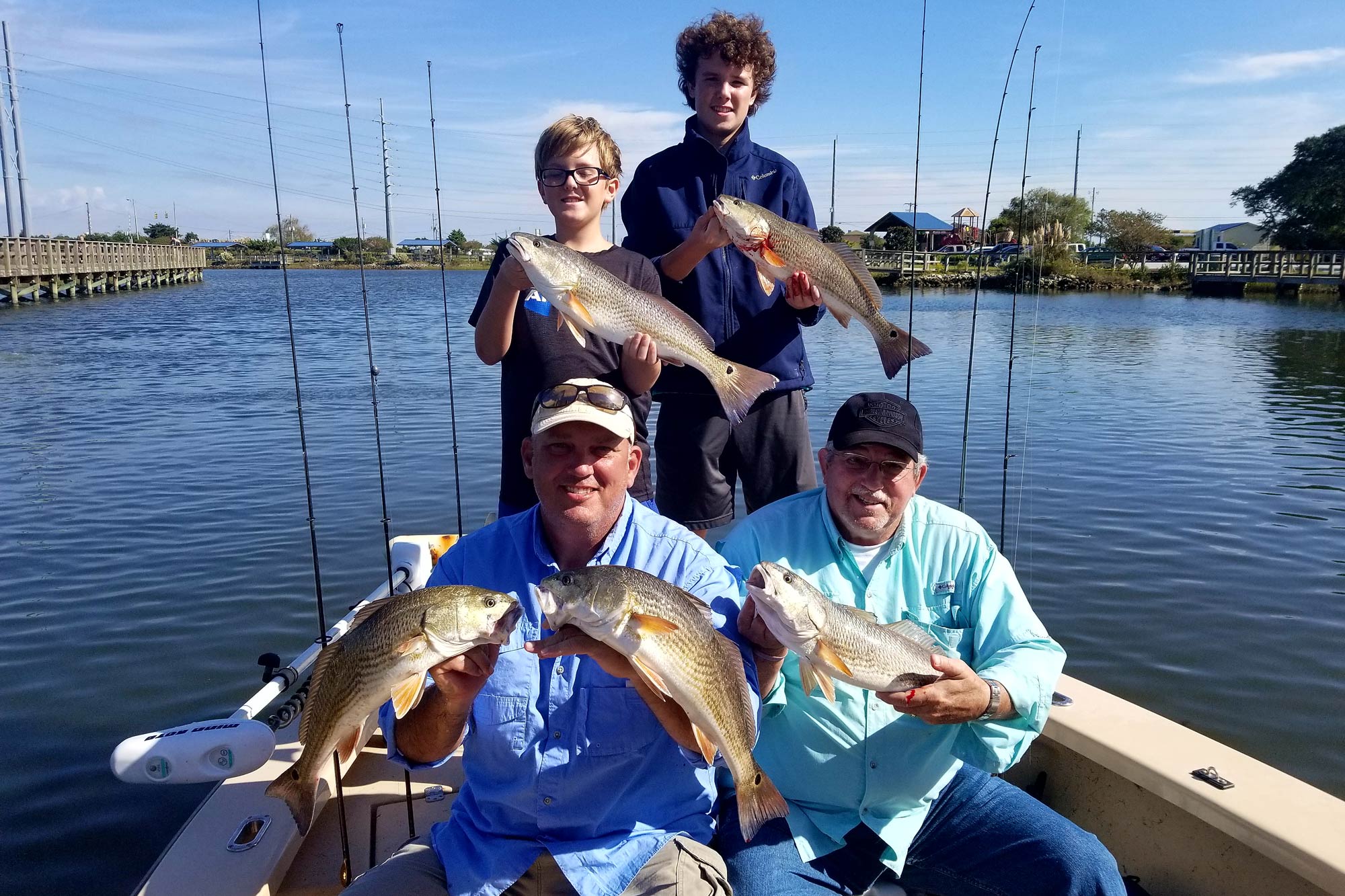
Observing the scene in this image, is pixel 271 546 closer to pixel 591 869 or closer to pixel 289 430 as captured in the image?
pixel 289 430

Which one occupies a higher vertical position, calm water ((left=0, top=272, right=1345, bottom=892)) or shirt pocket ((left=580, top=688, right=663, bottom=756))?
shirt pocket ((left=580, top=688, right=663, bottom=756))

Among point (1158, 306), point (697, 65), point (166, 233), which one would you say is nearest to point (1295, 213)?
point (1158, 306)

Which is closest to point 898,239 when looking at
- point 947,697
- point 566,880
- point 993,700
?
point 993,700

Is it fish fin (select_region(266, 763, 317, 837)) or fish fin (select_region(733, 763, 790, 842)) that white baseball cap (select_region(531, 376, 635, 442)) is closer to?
fish fin (select_region(733, 763, 790, 842))

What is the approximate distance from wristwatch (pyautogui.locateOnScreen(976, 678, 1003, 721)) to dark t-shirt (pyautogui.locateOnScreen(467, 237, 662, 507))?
5.26 feet

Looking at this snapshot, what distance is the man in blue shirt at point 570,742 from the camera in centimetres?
269

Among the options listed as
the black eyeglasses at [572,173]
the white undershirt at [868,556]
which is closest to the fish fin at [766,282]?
the black eyeglasses at [572,173]

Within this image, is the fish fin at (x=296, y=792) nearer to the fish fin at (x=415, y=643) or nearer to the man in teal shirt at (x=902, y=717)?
the fish fin at (x=415, y=643)

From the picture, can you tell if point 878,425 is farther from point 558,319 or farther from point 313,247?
point 313,247

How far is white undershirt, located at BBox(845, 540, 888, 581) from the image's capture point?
333cm

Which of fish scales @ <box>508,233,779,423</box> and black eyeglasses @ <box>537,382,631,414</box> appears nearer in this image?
black eyeglasses @ <box>537,382,631,414</box>

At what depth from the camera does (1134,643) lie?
8195 mm

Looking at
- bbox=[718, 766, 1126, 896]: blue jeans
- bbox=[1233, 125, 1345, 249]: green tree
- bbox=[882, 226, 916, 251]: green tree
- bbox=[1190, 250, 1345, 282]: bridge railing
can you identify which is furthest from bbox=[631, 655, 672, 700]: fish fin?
bbox=[1233, 125, 1345, 249]: green tree

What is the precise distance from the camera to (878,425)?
10.7 feet
